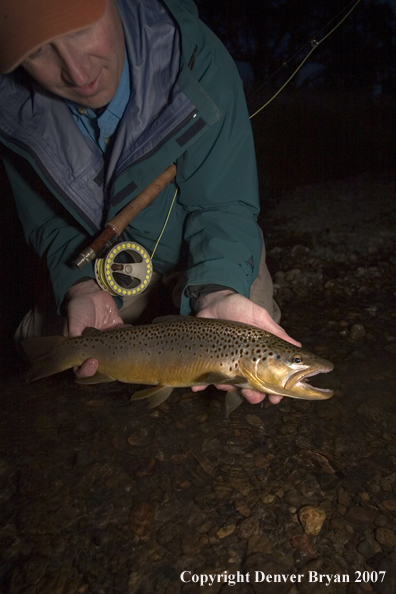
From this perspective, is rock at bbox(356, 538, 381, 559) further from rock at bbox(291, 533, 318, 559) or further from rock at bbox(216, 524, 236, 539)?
rock at bbox(216, 524, 236, 539)

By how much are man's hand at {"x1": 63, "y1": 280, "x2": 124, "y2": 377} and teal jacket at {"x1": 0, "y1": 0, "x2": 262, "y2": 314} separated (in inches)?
5.3

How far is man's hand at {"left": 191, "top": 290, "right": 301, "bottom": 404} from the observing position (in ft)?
9.31

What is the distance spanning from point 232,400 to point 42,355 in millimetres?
1319

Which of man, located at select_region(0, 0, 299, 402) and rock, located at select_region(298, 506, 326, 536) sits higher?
man, located at select_region(0, 0, 299, 402)

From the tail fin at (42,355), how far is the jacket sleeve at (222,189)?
94cm

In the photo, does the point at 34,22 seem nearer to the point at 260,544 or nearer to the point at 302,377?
the point at 302,377

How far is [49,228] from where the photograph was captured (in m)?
3.68

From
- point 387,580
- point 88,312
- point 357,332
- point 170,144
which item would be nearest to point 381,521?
point 387,580

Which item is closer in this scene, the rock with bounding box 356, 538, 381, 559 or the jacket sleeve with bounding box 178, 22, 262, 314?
the rock with bounding box 356, 538, 381, 559

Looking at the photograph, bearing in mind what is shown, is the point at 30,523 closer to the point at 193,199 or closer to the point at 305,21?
the point at 193,199

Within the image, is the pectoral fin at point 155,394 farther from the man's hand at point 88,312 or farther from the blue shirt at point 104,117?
the blue shirt at point 104,117

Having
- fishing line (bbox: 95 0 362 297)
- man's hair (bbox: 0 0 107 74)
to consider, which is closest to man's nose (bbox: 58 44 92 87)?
man's hair (bbox: 0 0 107 74)

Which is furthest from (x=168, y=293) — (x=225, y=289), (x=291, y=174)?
(x=291, y=174)

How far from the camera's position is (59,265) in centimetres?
346
